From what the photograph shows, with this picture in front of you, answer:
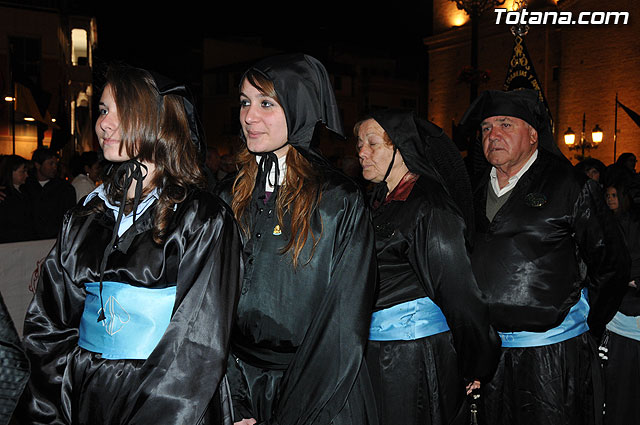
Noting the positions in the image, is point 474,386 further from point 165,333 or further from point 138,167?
point 138,167

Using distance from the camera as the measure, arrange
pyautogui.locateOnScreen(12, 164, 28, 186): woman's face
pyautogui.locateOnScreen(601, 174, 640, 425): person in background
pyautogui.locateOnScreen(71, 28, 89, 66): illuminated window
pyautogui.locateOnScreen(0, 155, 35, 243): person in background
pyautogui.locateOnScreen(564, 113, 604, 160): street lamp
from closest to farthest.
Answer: pyautogui.locateOnScreen(601, 174, 640, 425): person in background
pyautogui.locateOnScreen(0, 155, 35, 243): person in background
pyautogui.locateOnScreen(12, 164, 28, 186): woman's face
pyautogui.locateOnScreen(564, 113, 604, 160): street lamp
pyautogui.locateOnScreen(71, 28, 89, 66): illuminated window

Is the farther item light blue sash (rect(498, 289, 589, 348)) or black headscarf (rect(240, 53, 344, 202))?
light blue sash (rect(498, 289, 589, 348))

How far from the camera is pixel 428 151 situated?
398 centimetres

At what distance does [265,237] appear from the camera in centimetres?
269

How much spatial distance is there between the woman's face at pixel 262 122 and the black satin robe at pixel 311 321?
0.29 m

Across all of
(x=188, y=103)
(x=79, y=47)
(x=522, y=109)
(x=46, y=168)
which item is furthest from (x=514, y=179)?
(x=79, y=47)

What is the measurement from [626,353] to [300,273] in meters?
3.69

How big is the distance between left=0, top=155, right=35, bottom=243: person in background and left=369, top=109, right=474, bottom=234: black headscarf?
192 inches

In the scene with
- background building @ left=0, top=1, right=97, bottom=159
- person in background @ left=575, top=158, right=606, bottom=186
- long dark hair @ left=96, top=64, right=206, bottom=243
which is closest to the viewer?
long dark hair @ left=96, top=64, right=206, bottom=243

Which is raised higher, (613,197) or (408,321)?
(613,197)

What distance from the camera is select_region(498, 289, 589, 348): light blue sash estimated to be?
12.8ft

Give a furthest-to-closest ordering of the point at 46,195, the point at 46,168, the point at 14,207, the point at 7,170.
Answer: the point at 46,168 → the point at 46,195 → the point at 7,170 → the point at 14,207

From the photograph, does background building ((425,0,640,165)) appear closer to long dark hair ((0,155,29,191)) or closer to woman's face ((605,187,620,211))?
woman's face ((605,187,620,211))

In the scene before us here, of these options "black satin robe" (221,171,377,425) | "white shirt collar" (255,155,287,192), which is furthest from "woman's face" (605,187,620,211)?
"white shirt collar" (255,155,287,192)
